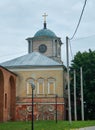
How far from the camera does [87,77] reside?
185ft

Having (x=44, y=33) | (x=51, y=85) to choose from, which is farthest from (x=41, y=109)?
(x=44, y=33)

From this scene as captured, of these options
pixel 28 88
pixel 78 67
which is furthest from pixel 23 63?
pixel 78 67

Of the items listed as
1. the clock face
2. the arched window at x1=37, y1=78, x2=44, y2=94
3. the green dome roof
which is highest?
the green dome roof

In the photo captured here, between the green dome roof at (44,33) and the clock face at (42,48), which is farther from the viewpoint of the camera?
the green dome roof at (44,33)

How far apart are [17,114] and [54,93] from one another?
5618 millimetres

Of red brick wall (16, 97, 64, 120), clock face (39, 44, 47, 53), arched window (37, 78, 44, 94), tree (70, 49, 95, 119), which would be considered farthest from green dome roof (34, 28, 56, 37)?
red brick wall (16, 97, 64, 120)

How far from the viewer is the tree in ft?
181

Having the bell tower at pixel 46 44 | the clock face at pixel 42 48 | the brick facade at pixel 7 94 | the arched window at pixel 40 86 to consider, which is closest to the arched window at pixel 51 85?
the arched window at pixel 40 86

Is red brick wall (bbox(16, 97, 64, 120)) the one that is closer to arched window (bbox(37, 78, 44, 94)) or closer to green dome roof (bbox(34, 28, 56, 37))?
arched window (bbox(37, 78, 44, 94))

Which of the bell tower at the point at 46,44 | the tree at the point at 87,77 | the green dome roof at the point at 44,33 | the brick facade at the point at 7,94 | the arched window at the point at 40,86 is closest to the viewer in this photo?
the brick facade at the point at 7,94

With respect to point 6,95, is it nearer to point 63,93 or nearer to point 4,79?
point 4,79

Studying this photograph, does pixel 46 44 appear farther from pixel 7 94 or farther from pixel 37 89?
pixel 7 94

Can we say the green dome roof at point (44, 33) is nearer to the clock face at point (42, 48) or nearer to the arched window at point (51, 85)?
the clock face at point (42, 48)

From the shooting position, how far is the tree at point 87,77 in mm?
55031
